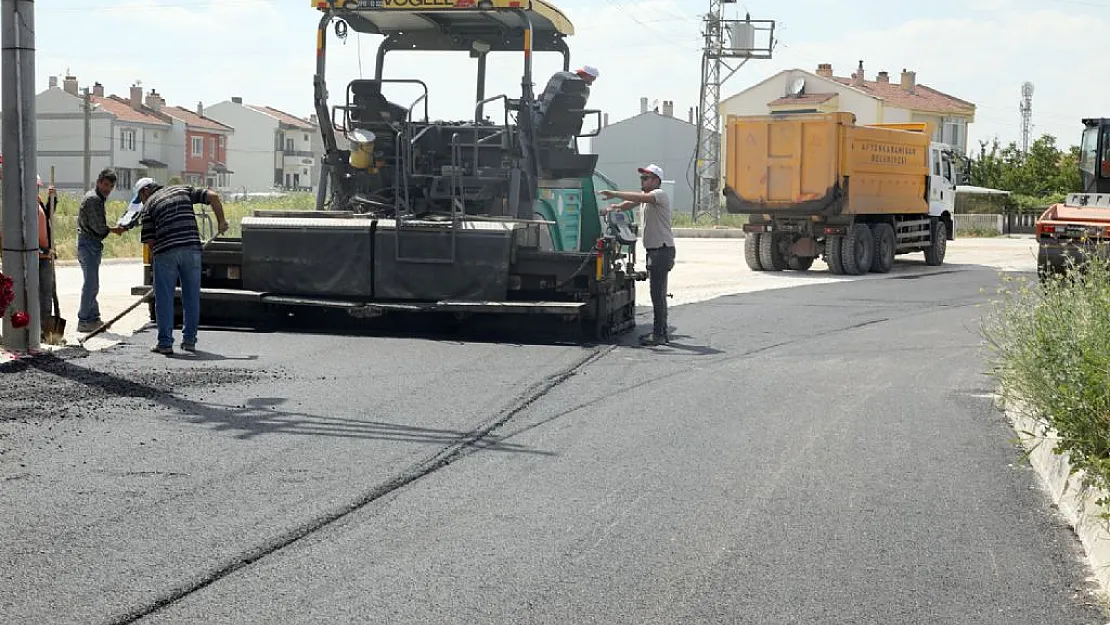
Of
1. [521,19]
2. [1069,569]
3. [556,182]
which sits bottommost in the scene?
[1069,569]

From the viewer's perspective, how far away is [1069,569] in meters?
5.87

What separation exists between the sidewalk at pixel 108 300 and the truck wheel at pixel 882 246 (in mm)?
13678

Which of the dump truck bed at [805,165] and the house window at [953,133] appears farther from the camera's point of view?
the house window at [953,133]

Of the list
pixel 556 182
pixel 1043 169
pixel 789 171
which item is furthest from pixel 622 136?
pixel 556 182

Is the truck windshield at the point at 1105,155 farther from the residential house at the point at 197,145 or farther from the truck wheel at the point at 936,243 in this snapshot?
the residential house at the point at 197,145

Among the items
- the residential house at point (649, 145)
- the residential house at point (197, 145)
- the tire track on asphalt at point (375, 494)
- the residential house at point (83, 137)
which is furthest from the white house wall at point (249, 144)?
the tire track on asphalt at point (375, 494)

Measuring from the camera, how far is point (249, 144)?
370 ft

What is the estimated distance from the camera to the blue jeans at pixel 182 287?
1220cm

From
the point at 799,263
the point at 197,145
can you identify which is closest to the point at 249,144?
the point at 197,145

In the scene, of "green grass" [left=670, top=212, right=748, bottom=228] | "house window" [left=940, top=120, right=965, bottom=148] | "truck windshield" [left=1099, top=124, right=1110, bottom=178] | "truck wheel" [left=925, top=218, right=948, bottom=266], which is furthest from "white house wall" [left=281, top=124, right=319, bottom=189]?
"truck windshield" [left=1099, top=124, right=1110, bottom=178]

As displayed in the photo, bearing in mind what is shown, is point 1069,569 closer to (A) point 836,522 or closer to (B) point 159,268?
(A) point 836,522

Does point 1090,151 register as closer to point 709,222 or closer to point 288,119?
point 709,222

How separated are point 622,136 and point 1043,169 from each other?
28632 millimetres

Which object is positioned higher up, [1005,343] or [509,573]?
[1005,343]
